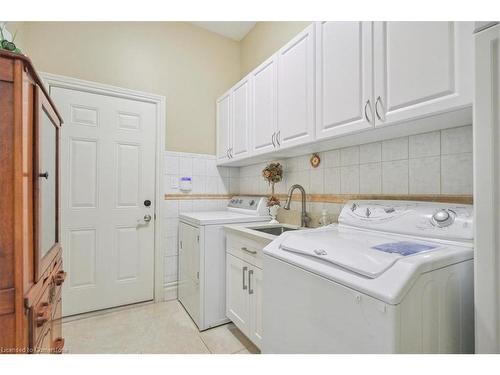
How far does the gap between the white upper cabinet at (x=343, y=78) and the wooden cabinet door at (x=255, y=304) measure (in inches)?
39.8

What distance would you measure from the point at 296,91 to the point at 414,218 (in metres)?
1.08

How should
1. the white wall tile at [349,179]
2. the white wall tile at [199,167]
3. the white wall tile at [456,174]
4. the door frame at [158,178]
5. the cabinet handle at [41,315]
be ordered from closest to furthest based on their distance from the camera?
the cabinet handle at [41,315], the white wall tile at [456,174], the white wall tile at [349,179], the door frame at [158,178], the white wall tile at [199,167]

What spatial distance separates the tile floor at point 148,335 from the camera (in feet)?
5.85

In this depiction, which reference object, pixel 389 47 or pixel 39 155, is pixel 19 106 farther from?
pixel 389 47

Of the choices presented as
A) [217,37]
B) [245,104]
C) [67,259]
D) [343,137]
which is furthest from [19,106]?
[217,37]

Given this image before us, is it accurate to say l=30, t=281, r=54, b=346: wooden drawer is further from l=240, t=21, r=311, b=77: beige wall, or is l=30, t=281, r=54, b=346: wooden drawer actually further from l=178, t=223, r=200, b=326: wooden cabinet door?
l=240, t=21, r=311, b=77: beige wall

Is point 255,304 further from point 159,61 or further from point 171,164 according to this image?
point 159,61

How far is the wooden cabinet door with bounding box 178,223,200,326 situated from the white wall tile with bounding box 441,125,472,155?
1741mm

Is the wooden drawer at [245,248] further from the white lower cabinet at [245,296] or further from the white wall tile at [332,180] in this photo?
the white wall tile at [332,180]

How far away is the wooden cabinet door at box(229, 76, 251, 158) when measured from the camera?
2277 mm

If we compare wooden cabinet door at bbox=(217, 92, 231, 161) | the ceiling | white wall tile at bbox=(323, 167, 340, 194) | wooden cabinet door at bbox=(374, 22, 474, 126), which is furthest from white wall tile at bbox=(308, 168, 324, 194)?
the ceiling

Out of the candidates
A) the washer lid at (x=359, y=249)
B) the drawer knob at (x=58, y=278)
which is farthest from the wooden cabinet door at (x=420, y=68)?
the drawer knob at (x=58, y=278)

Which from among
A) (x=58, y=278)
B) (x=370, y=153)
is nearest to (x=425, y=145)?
(x=370, y=153)

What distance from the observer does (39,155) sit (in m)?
0.84
